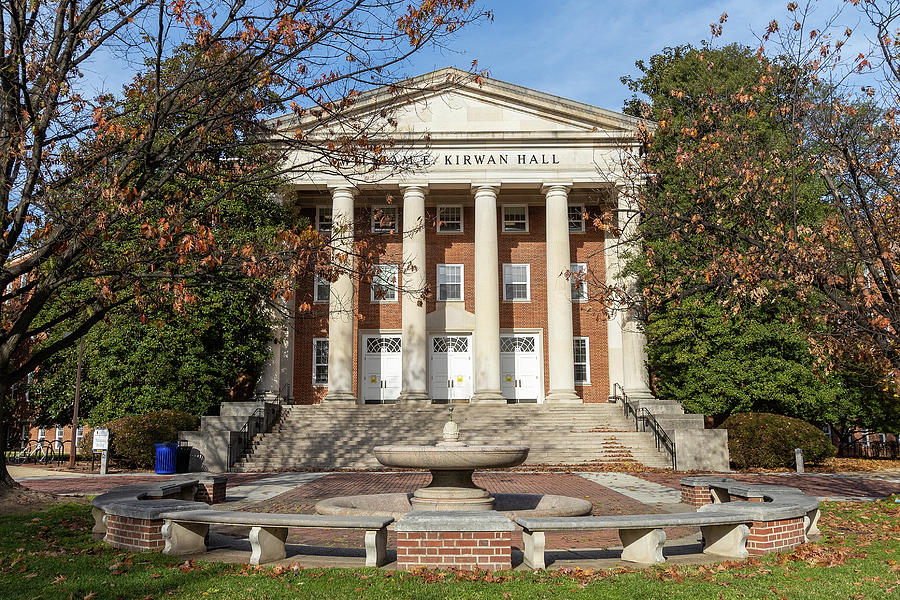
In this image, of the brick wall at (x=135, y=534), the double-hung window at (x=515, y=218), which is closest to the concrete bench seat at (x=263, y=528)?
the brick wall at (x=135, y=534)

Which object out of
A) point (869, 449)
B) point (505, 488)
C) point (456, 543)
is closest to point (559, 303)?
point (505, 488)

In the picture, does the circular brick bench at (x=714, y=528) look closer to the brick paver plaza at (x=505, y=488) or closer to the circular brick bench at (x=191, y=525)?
the brick paver plaza at (x=505, y=488)

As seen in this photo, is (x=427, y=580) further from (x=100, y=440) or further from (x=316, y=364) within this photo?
(x=316, y=364)

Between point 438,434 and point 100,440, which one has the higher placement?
point 100,440

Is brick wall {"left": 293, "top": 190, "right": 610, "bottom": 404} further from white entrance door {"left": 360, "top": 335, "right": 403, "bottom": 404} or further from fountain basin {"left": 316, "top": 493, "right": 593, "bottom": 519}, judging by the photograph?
fountain basin {"left": 316, "top": 493, "right": 593, "bottom": 519}

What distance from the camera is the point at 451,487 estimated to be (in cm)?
1143

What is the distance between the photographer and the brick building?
29.9 metres

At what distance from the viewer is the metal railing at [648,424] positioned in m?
23.8

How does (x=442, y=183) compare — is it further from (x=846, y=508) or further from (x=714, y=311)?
(x=846, y=508)

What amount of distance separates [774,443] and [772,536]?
15712mm

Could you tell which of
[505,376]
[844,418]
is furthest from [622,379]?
[844,418]

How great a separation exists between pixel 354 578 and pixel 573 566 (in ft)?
7.56

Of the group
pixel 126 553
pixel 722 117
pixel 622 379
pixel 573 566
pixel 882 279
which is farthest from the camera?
pixel 622 379

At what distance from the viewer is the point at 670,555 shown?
28.0ft
